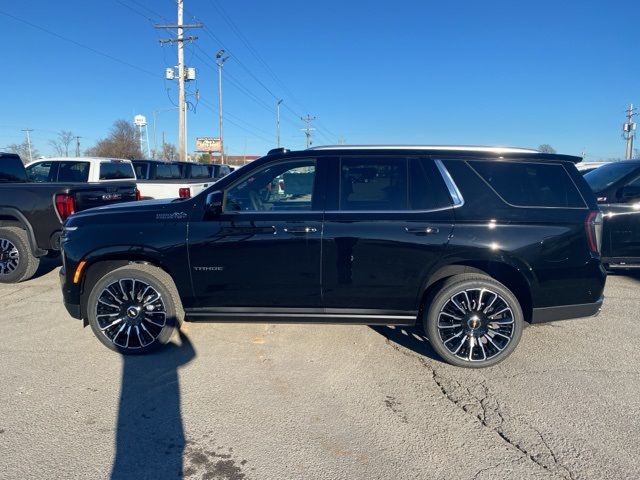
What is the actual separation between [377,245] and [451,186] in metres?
0.86

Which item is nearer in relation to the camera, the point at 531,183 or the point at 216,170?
the point at 531,183

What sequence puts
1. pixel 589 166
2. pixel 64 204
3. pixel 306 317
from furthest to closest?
pixel 589 166 < pixel 64 204 < pixel 306 317

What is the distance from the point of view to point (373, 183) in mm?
3723

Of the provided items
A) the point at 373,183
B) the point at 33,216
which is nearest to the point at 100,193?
the point at 33,216

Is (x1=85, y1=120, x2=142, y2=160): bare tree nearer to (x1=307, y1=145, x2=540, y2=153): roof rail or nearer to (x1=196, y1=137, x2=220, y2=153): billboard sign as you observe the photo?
(x1=196, y1=137, x2=220, y2=153): billboard sign

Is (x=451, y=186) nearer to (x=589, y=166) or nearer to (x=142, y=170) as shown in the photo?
(x=589, y=166)

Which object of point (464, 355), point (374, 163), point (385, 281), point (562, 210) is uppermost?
point (374, 163)

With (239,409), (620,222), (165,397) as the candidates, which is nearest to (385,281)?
(239,409)

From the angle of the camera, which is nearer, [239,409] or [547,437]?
[547,437]

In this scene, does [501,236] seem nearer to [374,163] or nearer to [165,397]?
[374,163]

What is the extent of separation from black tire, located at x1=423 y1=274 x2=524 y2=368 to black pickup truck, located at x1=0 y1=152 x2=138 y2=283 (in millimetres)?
5110

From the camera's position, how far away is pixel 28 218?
5918mm

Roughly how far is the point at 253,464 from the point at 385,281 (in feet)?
6.04

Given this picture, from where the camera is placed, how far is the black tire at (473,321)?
3.61 meters
